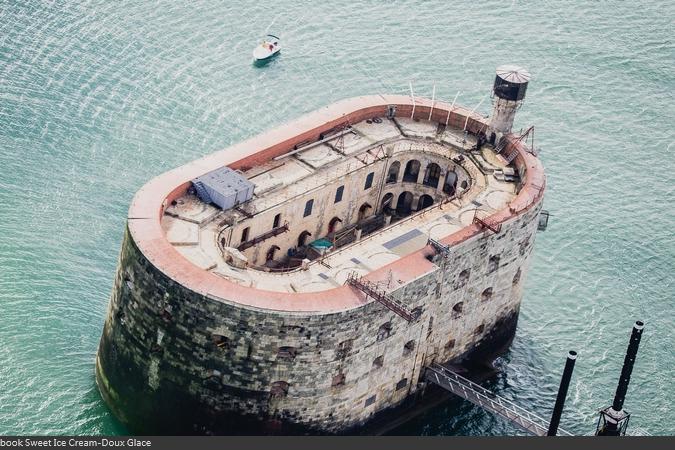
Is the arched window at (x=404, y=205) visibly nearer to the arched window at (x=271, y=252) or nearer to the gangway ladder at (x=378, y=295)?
the arched window at (x=271, y=252)

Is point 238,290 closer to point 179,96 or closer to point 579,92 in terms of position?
point 179,96

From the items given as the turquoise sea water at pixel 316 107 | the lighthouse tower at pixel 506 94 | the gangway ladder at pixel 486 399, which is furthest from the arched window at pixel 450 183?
the gangway ladder at pixel 486 399

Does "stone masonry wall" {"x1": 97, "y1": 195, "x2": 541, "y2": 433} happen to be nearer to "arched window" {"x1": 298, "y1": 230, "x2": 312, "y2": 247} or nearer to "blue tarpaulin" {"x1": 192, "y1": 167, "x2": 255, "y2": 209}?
"blue tarpaulin" {"x1": 192, "y1": 167, "x2": 255, "y2": 209}

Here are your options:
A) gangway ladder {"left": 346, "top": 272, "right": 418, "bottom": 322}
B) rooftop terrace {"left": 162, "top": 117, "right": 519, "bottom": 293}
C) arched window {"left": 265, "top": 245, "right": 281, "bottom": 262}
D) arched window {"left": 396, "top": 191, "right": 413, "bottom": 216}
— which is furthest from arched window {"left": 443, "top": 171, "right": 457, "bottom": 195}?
gangway ladder {"left": 346, "top": 272, "right": 418, "bottom": 322}

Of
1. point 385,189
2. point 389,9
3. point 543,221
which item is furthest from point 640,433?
point 389,9

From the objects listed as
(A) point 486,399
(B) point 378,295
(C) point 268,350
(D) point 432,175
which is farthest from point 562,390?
(D) point 432,175
